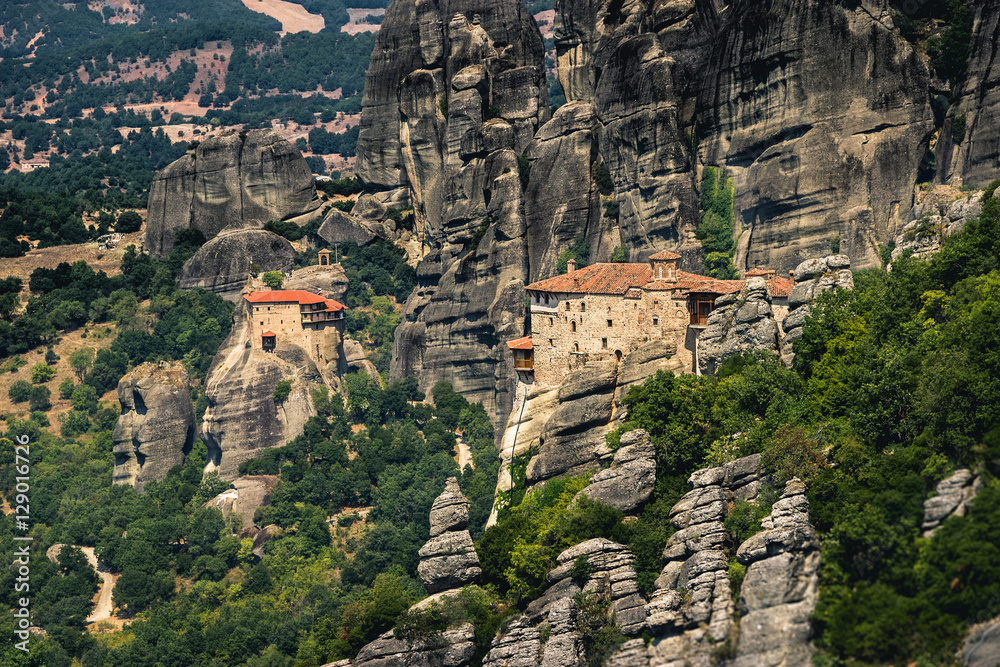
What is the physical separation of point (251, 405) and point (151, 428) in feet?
25.5

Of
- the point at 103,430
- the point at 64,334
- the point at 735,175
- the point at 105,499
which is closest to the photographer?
the point at 735,175

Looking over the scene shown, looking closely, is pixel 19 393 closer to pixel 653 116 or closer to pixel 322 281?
pixel 322 281

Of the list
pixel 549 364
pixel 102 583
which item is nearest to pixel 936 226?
pixel 549 364

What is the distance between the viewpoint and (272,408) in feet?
320

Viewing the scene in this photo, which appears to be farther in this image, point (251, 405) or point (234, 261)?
point (234, 261)

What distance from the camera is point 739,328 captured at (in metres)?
57.7

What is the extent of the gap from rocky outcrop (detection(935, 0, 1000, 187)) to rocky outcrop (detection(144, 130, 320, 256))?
69.2 metres

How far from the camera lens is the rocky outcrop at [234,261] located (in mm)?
115125

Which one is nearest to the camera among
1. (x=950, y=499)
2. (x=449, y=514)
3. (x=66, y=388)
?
(x=950, y=499)

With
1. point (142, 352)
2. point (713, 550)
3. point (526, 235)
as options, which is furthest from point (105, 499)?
point (713, 550)

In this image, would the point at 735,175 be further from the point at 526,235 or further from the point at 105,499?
the point at 105,499

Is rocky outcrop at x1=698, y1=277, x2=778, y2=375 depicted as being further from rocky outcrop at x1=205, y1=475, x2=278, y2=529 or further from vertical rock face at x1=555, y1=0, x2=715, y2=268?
rocky outcrop at x1=205, y1=475, x2=278, y2=529

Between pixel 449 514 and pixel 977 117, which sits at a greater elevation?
pixel 977 117

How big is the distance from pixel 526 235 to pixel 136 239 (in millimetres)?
49916
